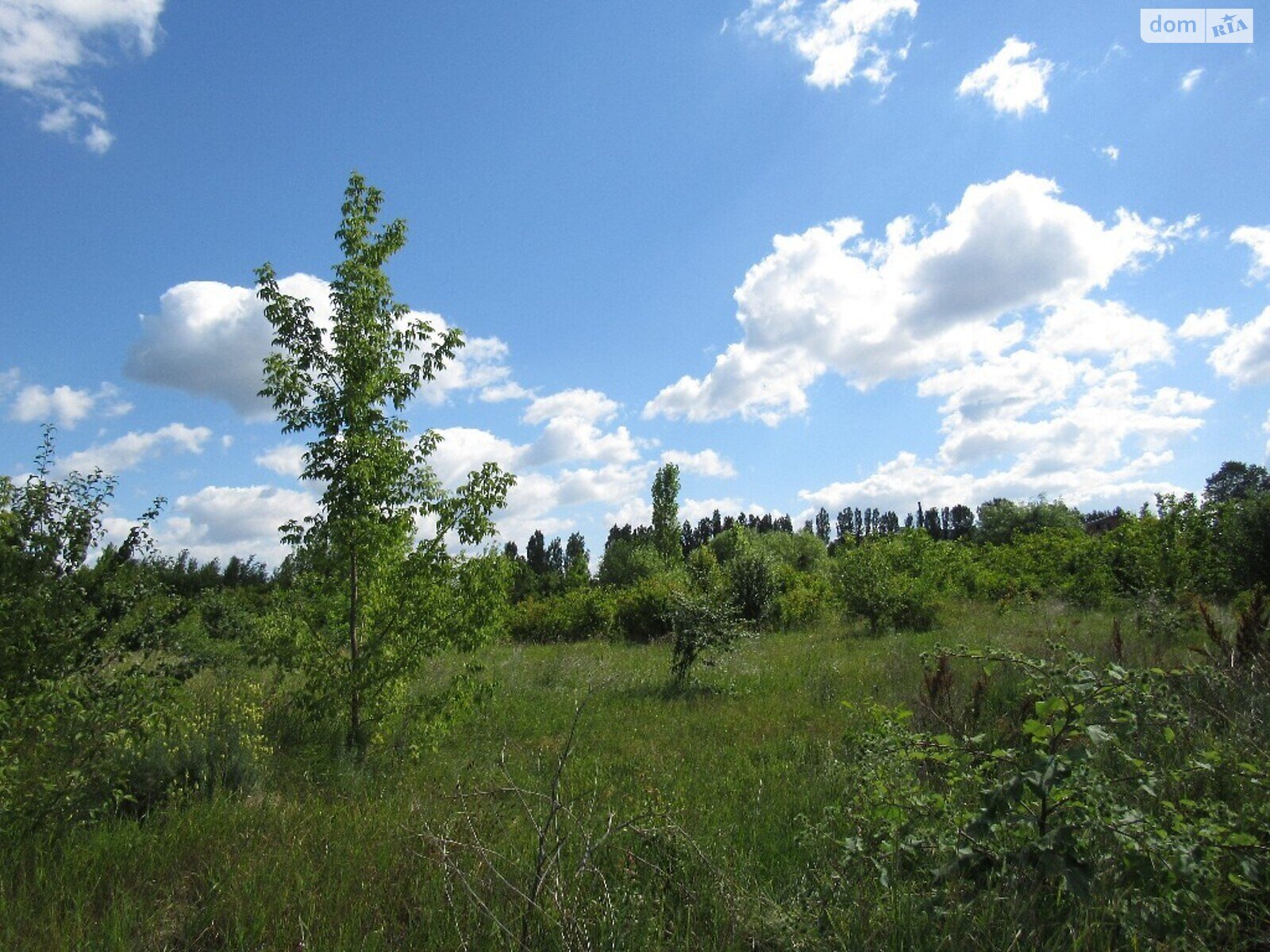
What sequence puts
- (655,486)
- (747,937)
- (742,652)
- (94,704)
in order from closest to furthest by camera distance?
(747,937) < (94,704) < (742,652) < (655,486)

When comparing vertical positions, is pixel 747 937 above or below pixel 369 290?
below

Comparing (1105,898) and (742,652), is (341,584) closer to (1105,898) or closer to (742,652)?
(1105,898)

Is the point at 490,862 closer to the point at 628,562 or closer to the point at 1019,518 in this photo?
the point at 628,562

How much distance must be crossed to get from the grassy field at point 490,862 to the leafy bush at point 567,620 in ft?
44.0

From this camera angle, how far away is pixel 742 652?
1393cm

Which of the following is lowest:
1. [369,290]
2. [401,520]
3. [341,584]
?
[341,584]

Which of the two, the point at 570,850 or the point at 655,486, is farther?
the point at 655,486

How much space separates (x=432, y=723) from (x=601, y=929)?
12.0 ft

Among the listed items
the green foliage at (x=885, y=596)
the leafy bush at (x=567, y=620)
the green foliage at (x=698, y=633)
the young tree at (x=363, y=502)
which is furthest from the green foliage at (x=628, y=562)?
the young tree at (x=363, y=502)

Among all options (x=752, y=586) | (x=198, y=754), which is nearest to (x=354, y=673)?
(x=198, y=754)

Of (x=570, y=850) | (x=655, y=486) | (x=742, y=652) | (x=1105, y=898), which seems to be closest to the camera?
(x=1105, y=898)

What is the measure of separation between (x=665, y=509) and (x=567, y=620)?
86.8 feet

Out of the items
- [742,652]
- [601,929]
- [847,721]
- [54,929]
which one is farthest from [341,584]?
[742,652]

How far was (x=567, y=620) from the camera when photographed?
2139 cm
